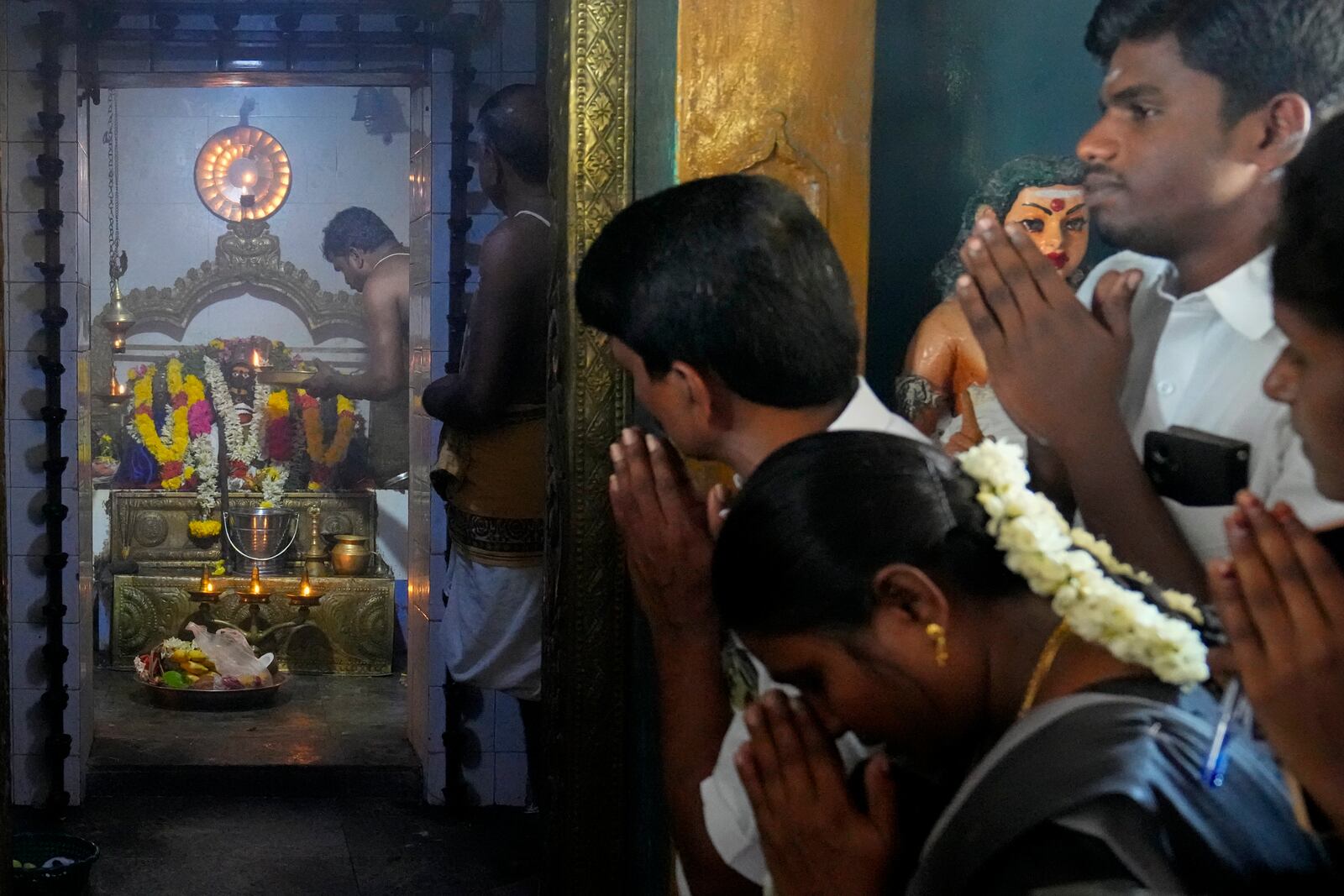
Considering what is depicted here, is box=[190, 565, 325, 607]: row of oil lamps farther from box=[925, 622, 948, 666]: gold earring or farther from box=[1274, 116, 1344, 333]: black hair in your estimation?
box=[1274, 116, 1344, 333]: black hair

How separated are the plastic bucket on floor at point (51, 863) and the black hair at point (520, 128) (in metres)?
2.16

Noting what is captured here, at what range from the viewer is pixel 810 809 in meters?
1.28

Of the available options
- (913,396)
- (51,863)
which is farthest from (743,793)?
(51,863)

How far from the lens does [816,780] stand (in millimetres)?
1284

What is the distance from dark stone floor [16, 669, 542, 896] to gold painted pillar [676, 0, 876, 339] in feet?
7.19

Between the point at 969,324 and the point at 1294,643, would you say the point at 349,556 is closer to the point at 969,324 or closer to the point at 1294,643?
the point at 969,324

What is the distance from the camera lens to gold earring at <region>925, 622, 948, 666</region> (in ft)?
3.97

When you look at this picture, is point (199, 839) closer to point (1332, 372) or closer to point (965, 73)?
point (965, 73)

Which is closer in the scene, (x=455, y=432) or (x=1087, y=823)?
(x=1087, y=823)

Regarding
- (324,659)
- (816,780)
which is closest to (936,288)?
(816,780)

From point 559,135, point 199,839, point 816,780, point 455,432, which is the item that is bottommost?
point 199,839

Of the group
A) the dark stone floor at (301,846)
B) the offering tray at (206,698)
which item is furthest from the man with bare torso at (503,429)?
the offering tray at (206,698)

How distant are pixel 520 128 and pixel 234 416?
5.04 m

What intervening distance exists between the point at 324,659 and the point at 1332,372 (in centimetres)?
594
